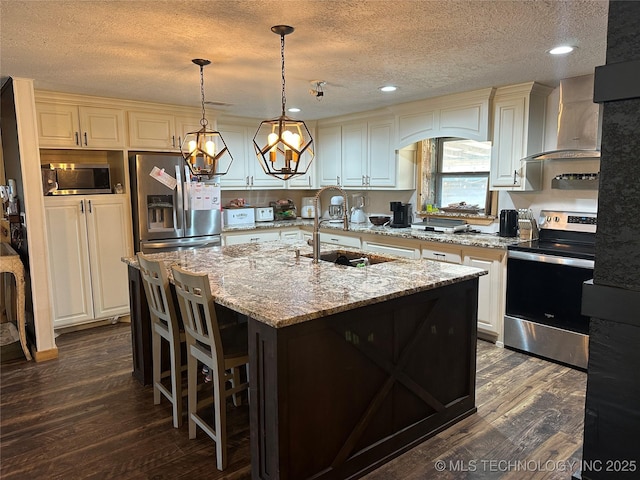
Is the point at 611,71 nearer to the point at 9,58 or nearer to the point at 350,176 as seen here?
the point at 9,58

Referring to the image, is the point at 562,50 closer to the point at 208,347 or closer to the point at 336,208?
the point at 208,347

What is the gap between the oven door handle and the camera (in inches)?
124

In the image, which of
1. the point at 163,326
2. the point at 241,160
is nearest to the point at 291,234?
the point at 241,160

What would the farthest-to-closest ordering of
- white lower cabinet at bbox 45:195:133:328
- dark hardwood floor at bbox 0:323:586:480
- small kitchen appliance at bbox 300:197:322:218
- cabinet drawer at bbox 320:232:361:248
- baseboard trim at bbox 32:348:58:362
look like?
small kitchen appliance at bbox 300:197:322:218 < cabinet drawer at bbox 320:232:361:248 < white lower cabinet at bbox 45:195:133:328 < baseboard trim at bbox 32:348:58:362 < dark hardwood floor at bbox 0:323:586:480

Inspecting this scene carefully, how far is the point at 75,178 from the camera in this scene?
4.09 m

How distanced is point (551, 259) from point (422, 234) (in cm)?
123

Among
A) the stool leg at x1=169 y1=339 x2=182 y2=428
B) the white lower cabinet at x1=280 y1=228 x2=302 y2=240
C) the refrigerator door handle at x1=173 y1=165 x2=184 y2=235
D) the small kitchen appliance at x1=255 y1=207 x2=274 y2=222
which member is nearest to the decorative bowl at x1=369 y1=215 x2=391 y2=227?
the white lower cabinet at x1=280 y1=228 x2=302 y2=240

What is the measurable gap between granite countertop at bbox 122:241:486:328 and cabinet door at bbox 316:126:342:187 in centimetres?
254

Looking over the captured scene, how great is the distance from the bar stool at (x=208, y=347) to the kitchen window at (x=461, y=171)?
123 inches

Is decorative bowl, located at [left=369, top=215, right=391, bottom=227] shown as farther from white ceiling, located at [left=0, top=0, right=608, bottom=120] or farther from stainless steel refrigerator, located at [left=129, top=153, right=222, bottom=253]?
stainless steel refrigerator, located at [left=129, top=153, right=222, bottom=253]

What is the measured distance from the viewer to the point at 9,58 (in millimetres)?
2830

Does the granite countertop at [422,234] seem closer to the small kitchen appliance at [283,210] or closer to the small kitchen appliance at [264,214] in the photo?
the small kitchen appliance at [264,214]

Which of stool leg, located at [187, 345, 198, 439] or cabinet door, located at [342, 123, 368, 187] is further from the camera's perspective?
cabinet door, located at [342, 123, 368, 187]

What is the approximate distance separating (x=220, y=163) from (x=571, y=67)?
369cm
